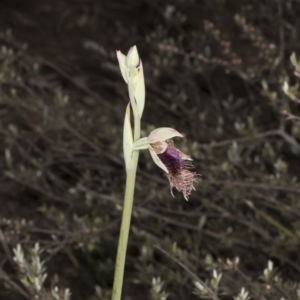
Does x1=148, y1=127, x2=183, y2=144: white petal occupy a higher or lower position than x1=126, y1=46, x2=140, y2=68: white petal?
lower

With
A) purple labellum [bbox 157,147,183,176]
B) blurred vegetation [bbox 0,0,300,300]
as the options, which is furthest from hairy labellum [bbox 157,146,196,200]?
blurred vegetation [bbox 0,0,300,300]

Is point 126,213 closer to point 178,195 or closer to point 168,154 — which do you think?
point 168,154

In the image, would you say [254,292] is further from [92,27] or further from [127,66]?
[92,27]

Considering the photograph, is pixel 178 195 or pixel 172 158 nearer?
pixel 172 158

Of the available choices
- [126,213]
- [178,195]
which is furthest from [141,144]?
[178,195]

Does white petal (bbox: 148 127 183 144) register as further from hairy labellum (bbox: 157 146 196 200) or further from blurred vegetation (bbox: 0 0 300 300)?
blurred vegetation (bbox: 0 0 300 300)

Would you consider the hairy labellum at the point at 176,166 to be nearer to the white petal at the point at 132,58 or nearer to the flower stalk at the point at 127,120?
the flower stalk at the point at 127,120

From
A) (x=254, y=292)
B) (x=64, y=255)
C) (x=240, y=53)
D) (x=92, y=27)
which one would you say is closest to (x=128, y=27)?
(x=92, y=27)

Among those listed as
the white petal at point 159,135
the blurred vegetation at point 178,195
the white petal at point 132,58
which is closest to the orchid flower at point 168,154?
the white petal at point 159,135

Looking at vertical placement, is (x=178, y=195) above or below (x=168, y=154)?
below

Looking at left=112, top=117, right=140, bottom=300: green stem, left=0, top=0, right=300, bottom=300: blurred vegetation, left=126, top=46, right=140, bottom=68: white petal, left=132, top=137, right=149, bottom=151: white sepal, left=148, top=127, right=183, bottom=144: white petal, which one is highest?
left=126, top=46, right=140, bottom=68: white petal
